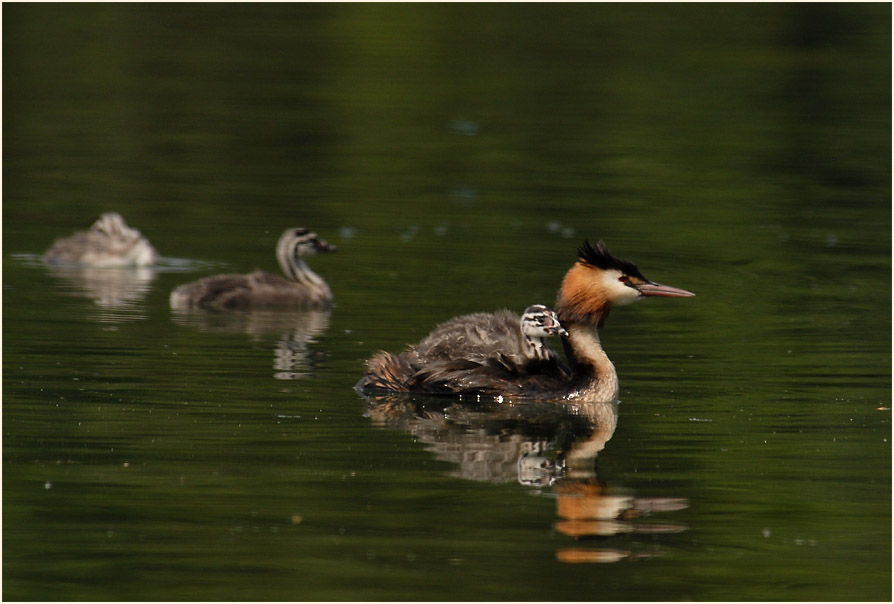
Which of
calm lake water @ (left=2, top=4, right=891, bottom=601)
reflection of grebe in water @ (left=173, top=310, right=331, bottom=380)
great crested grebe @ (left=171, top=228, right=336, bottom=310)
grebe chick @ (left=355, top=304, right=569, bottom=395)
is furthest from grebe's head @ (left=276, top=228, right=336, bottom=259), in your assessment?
grebe chick @ (left=355, top=304, right=569, bottom=395)

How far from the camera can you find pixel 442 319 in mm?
12766

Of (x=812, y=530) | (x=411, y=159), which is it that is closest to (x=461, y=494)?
(x=812, y=530)

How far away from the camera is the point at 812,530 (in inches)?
308

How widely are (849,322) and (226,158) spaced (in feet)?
31.7

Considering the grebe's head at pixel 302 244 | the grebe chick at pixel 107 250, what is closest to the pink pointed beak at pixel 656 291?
the grebe's head at pixel 302 244

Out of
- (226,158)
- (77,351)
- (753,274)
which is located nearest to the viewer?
(77,351)

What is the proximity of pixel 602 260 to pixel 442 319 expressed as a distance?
222cm

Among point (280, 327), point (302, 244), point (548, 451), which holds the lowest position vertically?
point (548, 451)

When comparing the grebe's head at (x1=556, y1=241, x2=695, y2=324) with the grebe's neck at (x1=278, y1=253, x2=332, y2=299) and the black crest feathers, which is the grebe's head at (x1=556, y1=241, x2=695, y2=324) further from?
the grebe's neck at (x1=278, y1=253, x2=332, y2=299)

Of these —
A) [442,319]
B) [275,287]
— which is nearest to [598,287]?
[442,319]

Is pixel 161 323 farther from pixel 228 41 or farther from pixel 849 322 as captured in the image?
pixel 228 41

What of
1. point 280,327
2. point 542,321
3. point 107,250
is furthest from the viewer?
point 107,250

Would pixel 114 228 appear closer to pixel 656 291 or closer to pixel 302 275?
pixel 302 275

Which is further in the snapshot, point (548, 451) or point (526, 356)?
point (526, 356)
